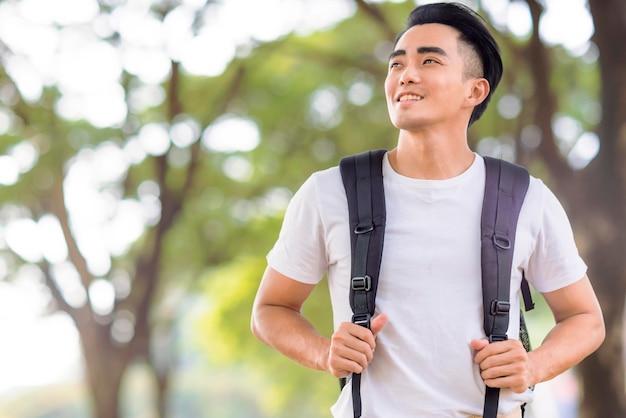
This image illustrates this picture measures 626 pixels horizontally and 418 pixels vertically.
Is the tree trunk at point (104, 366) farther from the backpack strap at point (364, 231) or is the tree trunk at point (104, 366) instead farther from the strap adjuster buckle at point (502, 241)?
the strap adjuster buckle at point (502, 241)

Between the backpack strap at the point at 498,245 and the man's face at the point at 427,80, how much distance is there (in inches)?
8.2

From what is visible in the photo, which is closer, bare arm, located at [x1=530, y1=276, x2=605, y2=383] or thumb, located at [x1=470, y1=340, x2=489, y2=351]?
thumb, located at [x1=470, y1=340, x2=489, y2=351]

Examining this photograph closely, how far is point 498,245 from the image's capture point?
7.58 ft

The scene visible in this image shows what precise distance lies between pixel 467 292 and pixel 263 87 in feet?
33.2

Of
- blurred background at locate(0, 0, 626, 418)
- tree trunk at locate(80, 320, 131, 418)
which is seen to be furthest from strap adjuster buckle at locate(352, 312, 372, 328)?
tree trunk at locate(80, 320, 131, 418)

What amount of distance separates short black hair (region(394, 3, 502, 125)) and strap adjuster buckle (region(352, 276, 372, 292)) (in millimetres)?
720

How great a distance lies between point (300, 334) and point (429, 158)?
1.78 ft

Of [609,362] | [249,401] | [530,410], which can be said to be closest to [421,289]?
[530,410]

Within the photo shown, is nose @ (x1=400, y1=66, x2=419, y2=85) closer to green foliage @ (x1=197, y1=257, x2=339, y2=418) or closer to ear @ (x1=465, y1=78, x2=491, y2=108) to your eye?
ear @ (x1=465, y1=78, x2=491, y2=108)

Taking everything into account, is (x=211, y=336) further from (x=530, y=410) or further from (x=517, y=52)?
(x=530, y=410)

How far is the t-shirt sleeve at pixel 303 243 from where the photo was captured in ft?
8.00

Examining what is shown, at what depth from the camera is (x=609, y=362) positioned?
7.88 m

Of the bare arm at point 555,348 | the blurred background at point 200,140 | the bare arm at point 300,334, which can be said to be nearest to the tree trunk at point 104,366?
the blurred background at point 200,140

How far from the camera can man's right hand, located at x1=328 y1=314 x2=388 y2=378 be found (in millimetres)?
2189
